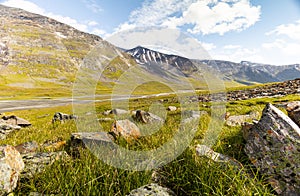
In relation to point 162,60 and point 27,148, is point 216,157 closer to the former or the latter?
point 162,60

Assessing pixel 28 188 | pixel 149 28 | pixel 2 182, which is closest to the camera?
pixel 2 182

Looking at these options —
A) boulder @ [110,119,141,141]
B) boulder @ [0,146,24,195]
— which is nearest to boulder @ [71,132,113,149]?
boulder @ [110,119,141,141]

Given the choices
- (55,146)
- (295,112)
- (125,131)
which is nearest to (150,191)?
(125,131)

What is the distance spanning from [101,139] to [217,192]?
426 cm

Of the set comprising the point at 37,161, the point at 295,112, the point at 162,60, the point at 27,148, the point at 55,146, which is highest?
the point at 162,60

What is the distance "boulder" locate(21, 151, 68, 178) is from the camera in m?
4.89

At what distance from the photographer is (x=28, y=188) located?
4.55 meters

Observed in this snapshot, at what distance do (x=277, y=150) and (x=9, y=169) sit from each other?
5.99 metres

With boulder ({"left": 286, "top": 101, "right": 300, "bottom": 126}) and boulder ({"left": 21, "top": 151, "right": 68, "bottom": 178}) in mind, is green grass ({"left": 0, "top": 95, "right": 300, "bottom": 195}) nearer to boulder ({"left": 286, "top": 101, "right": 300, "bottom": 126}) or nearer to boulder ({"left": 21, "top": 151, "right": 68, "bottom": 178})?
boulder ({"left": 21, "top": 151, "right": 68, "bottom": 178})

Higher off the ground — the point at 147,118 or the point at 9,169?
the point at 9,169

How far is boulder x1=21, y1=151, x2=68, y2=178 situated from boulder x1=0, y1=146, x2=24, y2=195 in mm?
183

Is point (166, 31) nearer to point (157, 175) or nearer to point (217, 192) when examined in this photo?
point (157, 175)

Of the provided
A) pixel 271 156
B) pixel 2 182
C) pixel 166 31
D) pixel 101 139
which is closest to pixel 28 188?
→ pixel 2 182

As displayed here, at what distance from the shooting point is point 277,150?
4.93 meters
